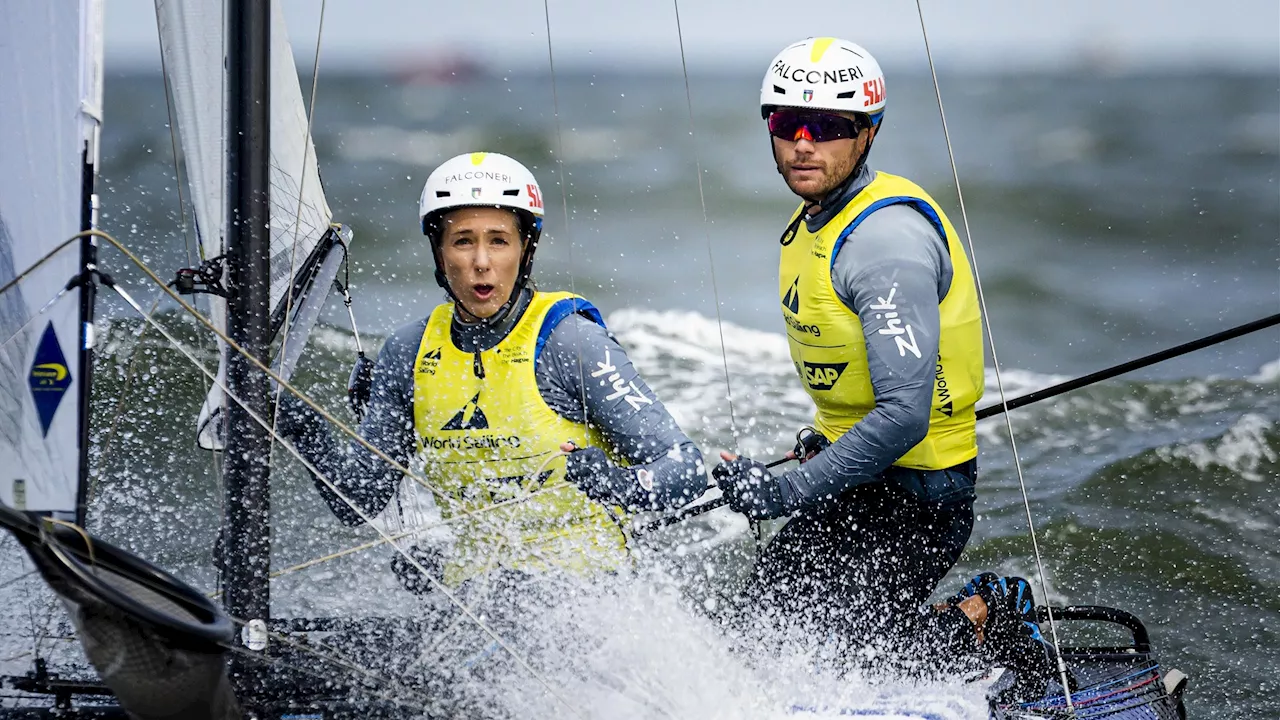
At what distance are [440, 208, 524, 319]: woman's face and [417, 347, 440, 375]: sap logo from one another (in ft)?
0.51

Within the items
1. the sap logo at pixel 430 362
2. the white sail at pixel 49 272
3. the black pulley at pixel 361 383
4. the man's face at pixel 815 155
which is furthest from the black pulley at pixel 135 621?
the man's face at pixel 815 155

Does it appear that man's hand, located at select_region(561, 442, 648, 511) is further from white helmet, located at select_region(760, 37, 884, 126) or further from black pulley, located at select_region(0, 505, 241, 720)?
black pulley, located at select_region(0, 505, 241, 720)

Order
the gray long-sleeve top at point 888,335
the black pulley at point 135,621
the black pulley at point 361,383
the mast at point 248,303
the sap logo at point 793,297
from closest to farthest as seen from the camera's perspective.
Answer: the black pulley at point 135,621, the gray long-sleeve top at point 888,335, the mast at point 248,303, the sap logo at point 793,297, the black pulley at point 361,383

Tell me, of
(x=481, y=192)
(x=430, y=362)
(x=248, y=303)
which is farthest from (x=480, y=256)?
(x=248, y=303)

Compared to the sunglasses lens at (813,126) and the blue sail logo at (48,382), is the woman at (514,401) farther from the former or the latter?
the blue sail logo at (48,382)

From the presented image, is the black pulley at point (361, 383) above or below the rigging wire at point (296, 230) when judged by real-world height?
below

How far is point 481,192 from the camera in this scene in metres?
3.59

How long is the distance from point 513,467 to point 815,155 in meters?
1.05

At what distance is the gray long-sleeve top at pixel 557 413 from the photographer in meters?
3.47

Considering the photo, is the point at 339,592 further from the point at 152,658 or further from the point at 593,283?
the point at 593,283

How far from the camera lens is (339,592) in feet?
16.9

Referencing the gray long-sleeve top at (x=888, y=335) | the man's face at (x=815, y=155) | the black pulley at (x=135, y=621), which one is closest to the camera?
the black pulley at (x=135, y=621)

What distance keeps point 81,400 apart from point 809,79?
72.0 inches

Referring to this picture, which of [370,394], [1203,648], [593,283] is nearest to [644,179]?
[593,283]
